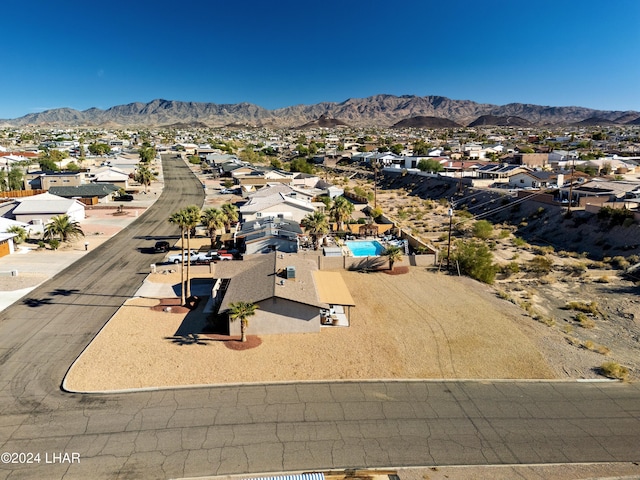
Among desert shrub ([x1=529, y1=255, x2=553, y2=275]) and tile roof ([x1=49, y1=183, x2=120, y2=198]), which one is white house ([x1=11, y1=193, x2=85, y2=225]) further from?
desert shrub ([x1=529, y1=255, x2=553, y2=275])

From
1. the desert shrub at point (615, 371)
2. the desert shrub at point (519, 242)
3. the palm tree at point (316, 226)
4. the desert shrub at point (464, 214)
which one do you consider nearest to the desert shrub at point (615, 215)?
the desert shrub at point (519, 242)

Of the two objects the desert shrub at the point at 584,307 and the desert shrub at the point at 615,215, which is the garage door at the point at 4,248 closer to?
the desert shrub at the point at 584,307

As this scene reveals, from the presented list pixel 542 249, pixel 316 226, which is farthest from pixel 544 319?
pixel 542 249

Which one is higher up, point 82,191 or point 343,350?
point 82,191

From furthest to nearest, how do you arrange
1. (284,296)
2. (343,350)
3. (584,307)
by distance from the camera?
(584,307), (284,296), (343,350)

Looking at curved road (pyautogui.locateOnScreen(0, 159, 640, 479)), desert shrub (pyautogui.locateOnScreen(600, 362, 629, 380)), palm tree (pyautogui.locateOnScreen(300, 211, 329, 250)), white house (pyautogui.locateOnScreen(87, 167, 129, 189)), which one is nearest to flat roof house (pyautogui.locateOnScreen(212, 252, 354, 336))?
curved road (pyautogui.locateOnScreen(0, 159, 640, 479))

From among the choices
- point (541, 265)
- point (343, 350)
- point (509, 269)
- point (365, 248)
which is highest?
point (365, 248)

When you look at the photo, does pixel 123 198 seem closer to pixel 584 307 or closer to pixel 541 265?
pixel 541 265
